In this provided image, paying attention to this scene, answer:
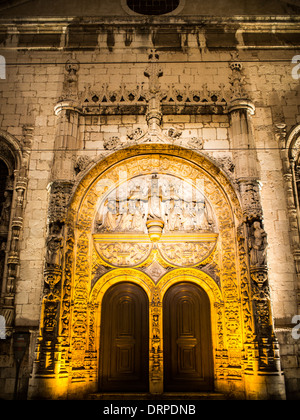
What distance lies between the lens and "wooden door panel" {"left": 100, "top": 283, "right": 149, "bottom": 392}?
25.5ft

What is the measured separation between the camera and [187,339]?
8016mm

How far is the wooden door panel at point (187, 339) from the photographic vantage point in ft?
25.6

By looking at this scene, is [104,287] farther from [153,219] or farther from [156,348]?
[153,219]

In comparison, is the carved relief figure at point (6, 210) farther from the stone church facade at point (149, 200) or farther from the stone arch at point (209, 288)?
the stone arch at point (209, 288)

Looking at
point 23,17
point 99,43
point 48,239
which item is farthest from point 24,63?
point 48,239

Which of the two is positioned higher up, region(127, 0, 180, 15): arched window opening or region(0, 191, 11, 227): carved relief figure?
region(127, 0, 180, 15): arched window opening

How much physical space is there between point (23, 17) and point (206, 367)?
10482mm

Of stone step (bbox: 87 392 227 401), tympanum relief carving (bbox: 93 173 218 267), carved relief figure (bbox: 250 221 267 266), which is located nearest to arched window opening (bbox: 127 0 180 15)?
tympanum relief carving (bbox: 93 173 218 267)

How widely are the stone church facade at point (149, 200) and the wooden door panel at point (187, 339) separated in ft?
0.10

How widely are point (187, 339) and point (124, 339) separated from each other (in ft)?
4.70

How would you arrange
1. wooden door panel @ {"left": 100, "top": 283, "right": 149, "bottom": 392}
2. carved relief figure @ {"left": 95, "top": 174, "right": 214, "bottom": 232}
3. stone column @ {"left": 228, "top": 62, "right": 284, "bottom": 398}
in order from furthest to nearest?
carved relief figure @ {"left": 95, "top": 174, "right": 214, "bottom": 232} < wooden door panel @ {"left": 100, "top": 283, "right": 149, "bottom": 392} < stone column @ {"left": 228, "top": 62, "right": 284, "bottom": 398}

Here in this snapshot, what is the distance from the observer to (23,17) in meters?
10.1

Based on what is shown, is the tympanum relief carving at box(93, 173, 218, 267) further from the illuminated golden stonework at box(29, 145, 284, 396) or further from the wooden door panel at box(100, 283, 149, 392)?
the wooden door panel at box(100, 283, 149, 392)
